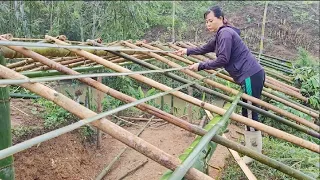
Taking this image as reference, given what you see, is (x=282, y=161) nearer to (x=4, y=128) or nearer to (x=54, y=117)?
(x=54, y=117)

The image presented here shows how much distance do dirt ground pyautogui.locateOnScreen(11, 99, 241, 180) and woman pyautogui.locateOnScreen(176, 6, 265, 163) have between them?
5.16ft

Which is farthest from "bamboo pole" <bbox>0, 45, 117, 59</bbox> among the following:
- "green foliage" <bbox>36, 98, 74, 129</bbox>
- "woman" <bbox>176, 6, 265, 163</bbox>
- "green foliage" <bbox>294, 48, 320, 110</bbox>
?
"green foliage" <bbox>294, 48, 320, 110</bbox>

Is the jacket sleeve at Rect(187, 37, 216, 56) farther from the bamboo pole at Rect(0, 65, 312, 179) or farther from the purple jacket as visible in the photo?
the bamboo pole at Rect(0, 65, 312, 179)

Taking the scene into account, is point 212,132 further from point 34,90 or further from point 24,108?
point 24,108

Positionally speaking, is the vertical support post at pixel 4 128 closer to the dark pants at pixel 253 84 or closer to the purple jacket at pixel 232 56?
the purple jacket at pixel 232 56

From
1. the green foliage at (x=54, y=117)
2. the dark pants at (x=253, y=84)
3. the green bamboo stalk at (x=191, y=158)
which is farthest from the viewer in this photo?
the green foliage at (x=54, y=117)

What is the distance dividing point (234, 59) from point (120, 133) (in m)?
2.08

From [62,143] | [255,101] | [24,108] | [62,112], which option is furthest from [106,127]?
[24,108]

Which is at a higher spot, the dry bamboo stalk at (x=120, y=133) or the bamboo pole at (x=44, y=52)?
the bamboo pole at (x=44, y=52)

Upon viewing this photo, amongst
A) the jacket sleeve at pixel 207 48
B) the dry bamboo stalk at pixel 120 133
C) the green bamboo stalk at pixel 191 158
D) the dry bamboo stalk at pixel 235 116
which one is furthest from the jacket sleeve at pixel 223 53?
the dry bamboo stalk at pixel 120 133

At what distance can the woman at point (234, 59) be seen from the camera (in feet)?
9.84

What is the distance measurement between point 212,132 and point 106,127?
2.01 ft

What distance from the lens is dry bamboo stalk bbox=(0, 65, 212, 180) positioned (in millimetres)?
1351

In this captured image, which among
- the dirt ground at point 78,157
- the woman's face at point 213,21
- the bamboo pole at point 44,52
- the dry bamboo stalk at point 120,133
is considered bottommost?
the dirt ground at point 78,157
